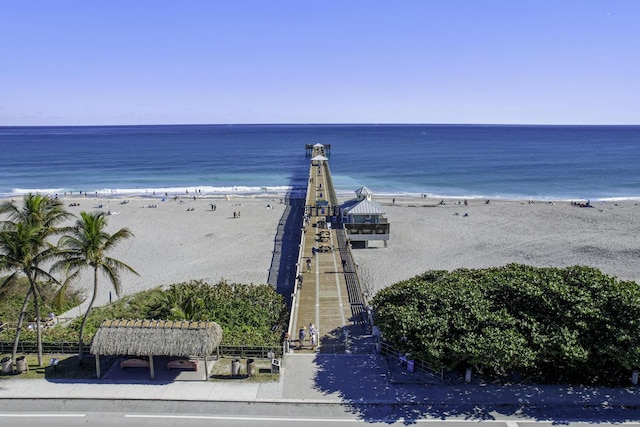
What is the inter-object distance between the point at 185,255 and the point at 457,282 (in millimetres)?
22665

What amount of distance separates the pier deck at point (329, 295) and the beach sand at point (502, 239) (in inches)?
97.2

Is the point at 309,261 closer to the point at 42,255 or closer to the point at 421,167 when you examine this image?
the point at 42,255

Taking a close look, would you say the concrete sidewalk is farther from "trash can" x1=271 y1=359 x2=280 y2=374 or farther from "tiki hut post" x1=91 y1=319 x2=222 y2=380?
"tiki hut post" x1=91 y1=319 x2=222 y2=380

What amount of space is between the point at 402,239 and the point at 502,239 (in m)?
8.33

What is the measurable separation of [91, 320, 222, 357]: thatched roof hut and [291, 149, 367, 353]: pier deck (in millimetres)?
4062

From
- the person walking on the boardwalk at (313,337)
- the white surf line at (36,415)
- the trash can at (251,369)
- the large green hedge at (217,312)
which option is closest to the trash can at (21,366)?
the large green hedge at (217,312)

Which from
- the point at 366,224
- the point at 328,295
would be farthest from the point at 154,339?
the point at 366,224

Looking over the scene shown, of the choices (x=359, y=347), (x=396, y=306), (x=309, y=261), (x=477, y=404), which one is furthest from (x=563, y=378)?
(x=309, y=261)

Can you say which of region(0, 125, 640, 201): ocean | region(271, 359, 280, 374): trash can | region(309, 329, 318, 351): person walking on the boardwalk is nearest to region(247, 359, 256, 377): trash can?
region(271, 359, 280, 374): trash can

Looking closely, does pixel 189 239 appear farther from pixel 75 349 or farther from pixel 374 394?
pixel 374 394

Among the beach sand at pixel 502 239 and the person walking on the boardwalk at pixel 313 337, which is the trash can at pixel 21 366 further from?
the beach sand at pixel 502 239

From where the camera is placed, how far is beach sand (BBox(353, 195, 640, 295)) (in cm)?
3212

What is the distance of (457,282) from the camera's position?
18.5 m

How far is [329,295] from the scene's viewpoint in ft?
75.7
